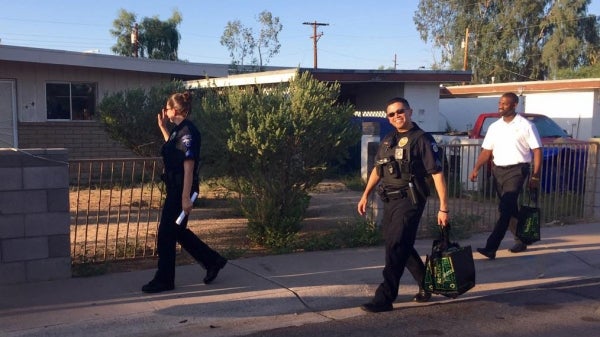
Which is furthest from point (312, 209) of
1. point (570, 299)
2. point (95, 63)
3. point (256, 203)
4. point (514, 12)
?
point (514, 12)

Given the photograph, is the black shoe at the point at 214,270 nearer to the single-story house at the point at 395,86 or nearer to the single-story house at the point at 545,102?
the single-story house at the point at 395,86

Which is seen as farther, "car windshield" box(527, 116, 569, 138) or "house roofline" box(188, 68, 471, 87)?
"house roofline" box(188, 68, 471, 87)

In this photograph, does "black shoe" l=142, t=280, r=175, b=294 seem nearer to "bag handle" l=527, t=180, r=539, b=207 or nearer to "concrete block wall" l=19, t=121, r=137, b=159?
"bag handle" l=527, t=180, r=539, b=207

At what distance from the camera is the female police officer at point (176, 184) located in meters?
6.04

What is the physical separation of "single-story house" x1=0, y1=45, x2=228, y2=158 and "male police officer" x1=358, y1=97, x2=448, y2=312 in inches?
409

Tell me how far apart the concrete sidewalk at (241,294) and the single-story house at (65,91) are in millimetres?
9263

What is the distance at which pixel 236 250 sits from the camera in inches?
311

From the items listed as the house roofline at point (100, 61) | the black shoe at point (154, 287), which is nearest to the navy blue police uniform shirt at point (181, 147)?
the black shoe at point (154, 287)

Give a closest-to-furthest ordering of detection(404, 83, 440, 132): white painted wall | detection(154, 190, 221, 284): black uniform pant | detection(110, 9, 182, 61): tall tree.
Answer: detection(154, 190, 221, 284): black uniform pant → detection(404, 83, 440, 132): white painted wall → detection(110, 9, 182, 61): tall tree

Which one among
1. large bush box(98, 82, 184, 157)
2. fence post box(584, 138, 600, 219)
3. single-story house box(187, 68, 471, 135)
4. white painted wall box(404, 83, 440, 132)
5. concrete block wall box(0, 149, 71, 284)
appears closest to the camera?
concrete block wall box(0, 149, 71, 284)

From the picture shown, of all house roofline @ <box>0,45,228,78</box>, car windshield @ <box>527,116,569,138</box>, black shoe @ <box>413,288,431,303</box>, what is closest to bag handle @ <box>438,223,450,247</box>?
black shoe @ <box>413,288,431,303</box>

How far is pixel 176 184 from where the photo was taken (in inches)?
242

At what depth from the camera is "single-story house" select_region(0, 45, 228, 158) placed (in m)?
15.1

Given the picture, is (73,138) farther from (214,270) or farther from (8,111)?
(214,270)
